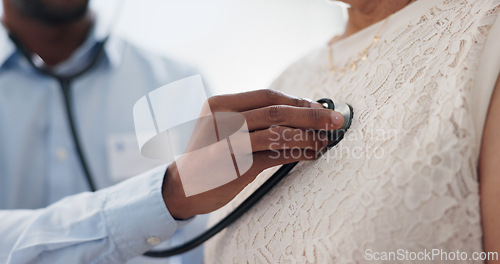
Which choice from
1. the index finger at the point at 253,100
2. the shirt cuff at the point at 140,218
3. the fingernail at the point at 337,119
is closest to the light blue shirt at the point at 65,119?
the shirt cuff at the point at 140,218

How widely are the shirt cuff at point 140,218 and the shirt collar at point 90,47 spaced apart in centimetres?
68

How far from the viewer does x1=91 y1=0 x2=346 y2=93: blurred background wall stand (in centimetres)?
148

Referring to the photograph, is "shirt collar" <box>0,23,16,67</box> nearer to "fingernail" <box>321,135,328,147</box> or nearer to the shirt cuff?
the shirt cuff

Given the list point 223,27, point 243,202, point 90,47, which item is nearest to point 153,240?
point 243,202

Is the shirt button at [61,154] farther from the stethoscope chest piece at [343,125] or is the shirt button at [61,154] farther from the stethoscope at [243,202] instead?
the stethoscope chest piece at [343,125]

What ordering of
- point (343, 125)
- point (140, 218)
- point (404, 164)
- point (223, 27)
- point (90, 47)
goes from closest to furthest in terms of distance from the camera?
point (404, 164), point (343, 125), point (140, 218), point (90, 47), point (223, 27)

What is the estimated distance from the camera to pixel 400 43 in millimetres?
498

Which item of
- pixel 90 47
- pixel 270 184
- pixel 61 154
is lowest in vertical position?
pixel 61 154

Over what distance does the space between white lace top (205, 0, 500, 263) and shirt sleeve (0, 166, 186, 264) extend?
0.48 ft

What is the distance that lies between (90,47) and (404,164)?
104 centimetres

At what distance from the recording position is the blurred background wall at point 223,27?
4.85 feet

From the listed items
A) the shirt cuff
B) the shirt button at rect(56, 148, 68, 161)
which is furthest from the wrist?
the shirt button at rect(56, 148, 68, 161)

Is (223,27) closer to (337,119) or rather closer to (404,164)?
(337,119)

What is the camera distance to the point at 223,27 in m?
1.56
